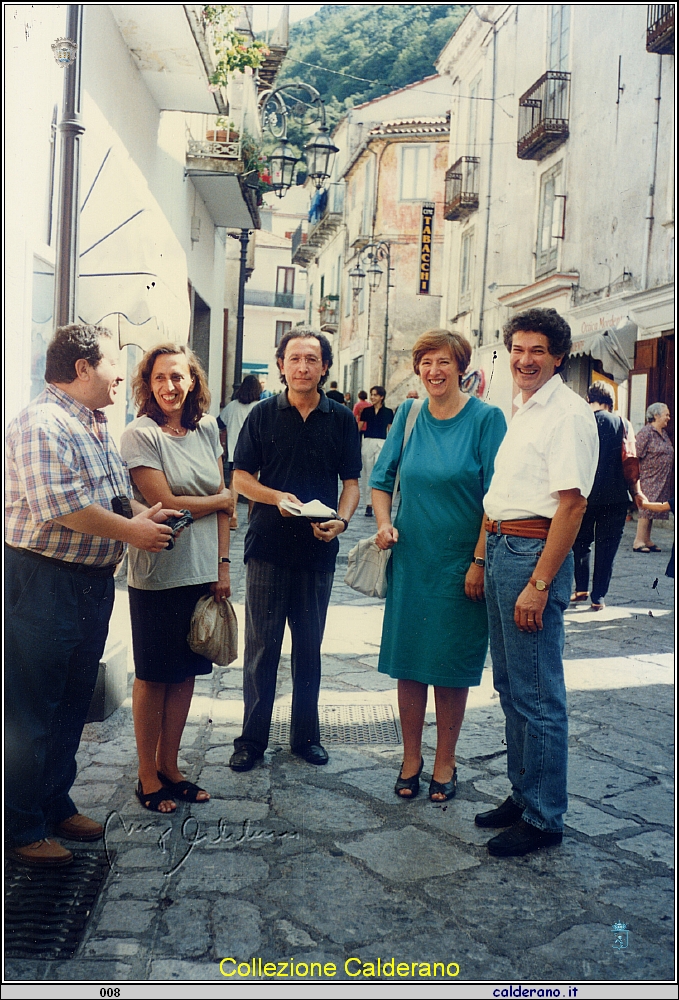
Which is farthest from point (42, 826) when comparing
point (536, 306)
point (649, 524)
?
point (649, 524)

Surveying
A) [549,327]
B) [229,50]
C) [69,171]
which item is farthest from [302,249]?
[549,327]

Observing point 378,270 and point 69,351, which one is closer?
point 69,351

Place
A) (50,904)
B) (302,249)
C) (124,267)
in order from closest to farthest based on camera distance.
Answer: (50,904)
(124,267)
(302,249)

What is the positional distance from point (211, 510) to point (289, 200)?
347 inches

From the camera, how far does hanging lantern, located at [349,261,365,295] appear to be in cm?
405

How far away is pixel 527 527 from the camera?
10.6ft

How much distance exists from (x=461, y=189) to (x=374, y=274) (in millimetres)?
473

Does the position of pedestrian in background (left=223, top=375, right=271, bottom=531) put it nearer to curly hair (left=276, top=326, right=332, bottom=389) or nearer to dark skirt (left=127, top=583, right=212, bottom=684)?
curly hair (left=276, top=326, right=332, bottom=389)

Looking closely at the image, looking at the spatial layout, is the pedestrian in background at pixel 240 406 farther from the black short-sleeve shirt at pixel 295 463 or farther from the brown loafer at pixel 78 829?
the brown loafer at pixel 78 829

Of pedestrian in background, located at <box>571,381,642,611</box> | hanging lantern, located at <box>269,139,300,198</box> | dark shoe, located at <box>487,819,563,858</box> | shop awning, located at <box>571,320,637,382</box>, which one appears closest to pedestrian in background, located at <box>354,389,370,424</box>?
pedestrian in background, located at <box>571,381,642,611</box>

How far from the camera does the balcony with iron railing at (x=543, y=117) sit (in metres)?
3.51

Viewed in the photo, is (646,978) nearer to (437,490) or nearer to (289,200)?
(437,490)

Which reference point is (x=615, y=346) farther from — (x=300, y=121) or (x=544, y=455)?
(x=544, y=455)

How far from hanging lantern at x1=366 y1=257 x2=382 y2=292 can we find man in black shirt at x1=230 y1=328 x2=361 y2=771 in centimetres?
31
